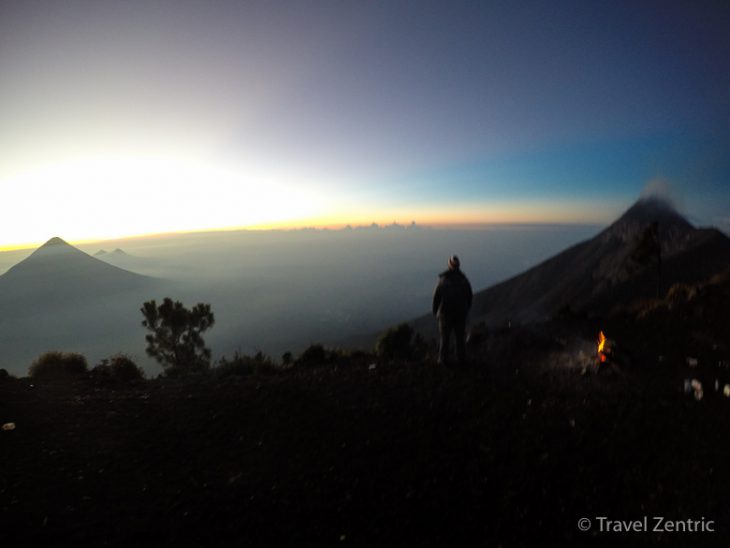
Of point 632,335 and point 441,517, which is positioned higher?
point 632,335

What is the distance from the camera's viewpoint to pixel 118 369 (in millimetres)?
11336

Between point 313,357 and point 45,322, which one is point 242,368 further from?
point 45,322

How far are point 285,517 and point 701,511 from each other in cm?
523

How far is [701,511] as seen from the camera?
4.08m

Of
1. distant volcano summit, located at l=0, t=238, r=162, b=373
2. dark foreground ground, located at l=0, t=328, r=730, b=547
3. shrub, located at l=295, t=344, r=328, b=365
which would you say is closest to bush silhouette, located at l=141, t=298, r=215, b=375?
shrub, located at l=295, t=344, r=328, b=365

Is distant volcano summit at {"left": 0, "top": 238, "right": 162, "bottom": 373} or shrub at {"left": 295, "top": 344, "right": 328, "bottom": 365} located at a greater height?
shrub at {"left": 295, "top": 344, "right": 328, "bottom": 365}

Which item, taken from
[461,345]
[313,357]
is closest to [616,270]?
[461,345]

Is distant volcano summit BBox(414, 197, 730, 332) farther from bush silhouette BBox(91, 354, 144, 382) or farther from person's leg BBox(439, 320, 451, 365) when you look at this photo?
bush silhouette BBox(91, 354, 144, 382)

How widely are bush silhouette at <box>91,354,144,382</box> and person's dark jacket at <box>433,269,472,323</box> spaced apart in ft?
32.5

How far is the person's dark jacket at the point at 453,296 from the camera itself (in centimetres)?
899

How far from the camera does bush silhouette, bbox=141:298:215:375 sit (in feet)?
106

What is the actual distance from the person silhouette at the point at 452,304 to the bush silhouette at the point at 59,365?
38.6 ft

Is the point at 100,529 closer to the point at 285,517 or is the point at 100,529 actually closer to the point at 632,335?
the point at 285,517

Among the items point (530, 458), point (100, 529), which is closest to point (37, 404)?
point (100, 529)
